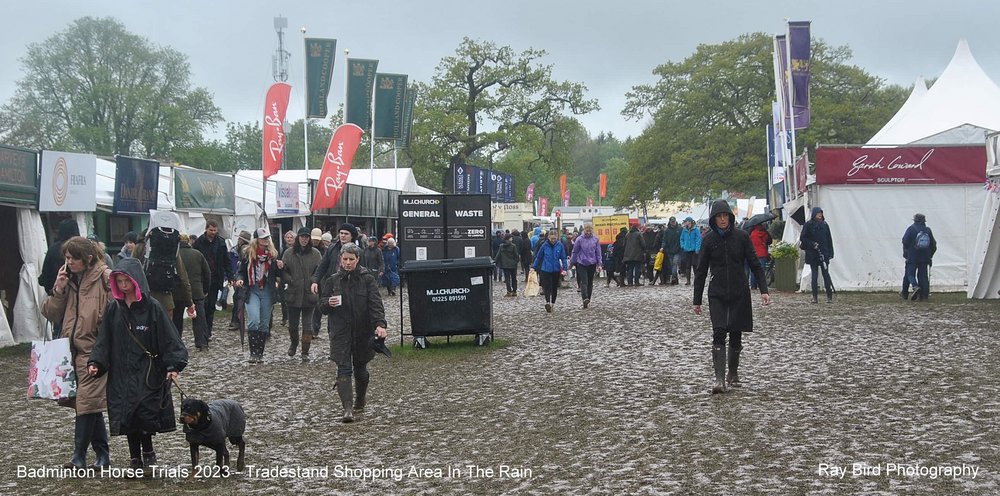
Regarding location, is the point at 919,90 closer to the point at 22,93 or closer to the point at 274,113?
the point at 274,113

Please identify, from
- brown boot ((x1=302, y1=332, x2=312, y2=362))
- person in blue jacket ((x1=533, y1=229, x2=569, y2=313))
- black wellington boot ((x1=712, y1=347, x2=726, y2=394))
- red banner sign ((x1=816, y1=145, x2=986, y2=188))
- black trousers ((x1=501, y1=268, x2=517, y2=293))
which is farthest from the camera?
black trousers ((x1=501, y1=268, x2=517, y2=293))

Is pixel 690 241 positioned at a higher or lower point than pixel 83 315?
higher

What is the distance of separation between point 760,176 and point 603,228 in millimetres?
14877

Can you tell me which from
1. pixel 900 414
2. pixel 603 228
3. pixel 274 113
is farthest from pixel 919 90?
pixel 900 414

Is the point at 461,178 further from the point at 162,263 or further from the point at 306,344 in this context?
the point at 162,263

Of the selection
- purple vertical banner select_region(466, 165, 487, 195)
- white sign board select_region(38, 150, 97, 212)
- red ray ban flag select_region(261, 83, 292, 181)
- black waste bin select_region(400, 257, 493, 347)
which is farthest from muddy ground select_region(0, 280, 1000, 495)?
purple vertical banner select_region(466, 165, 487, 195)

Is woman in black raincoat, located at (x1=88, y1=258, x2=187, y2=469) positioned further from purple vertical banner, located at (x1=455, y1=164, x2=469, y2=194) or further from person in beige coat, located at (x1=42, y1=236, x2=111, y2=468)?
purple vertical banner, located at (x1=455, y1=164, x2=469, y2=194)

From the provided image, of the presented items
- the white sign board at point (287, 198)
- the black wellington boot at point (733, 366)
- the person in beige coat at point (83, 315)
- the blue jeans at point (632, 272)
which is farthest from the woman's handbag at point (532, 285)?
the person in beige coat at point (83, 315)

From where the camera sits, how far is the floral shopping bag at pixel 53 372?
7688mm

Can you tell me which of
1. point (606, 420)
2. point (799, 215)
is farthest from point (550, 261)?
point (606, 420)

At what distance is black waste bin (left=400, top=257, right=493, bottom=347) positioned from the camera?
49.9 ft

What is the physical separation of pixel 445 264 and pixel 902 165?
1325 cm

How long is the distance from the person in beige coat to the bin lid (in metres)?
7.44

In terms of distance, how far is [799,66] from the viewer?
28.9 m
